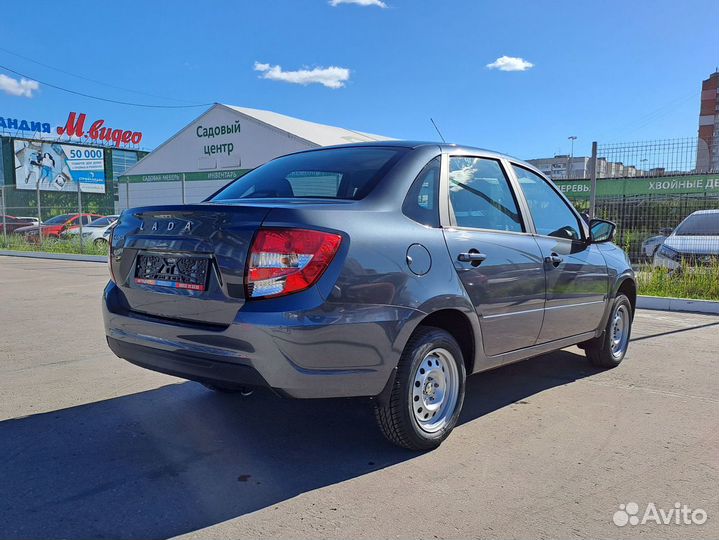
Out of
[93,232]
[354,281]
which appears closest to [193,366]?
[354,281]

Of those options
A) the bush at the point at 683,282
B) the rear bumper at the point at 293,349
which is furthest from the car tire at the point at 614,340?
the bush at the point at 683,282

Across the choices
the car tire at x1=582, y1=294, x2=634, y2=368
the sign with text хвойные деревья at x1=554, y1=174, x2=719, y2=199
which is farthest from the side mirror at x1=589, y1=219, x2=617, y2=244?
the sign with text хвойные деревья at x1=554, y1=174, x2=719, y2=199

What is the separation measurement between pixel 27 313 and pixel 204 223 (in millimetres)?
6116

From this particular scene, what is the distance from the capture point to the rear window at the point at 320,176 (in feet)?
11.3

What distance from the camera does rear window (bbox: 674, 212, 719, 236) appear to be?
11.3 meters

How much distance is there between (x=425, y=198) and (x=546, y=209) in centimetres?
156

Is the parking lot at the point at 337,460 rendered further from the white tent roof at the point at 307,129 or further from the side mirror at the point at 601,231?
the white tent roof at the point at 307,129

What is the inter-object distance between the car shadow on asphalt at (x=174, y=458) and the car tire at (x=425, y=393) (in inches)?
6.8

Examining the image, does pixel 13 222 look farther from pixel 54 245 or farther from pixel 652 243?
pixel 652 243

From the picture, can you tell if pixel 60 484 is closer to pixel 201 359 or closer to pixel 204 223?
pixel 201 359

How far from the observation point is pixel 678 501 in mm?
2877

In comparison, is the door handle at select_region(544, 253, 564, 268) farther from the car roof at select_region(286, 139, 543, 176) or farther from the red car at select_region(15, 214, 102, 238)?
the red car at select_region(15, 214, 102, 238)

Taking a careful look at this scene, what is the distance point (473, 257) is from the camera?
3.48 meters

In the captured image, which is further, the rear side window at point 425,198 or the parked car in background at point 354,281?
the rear side window at point 425,198
